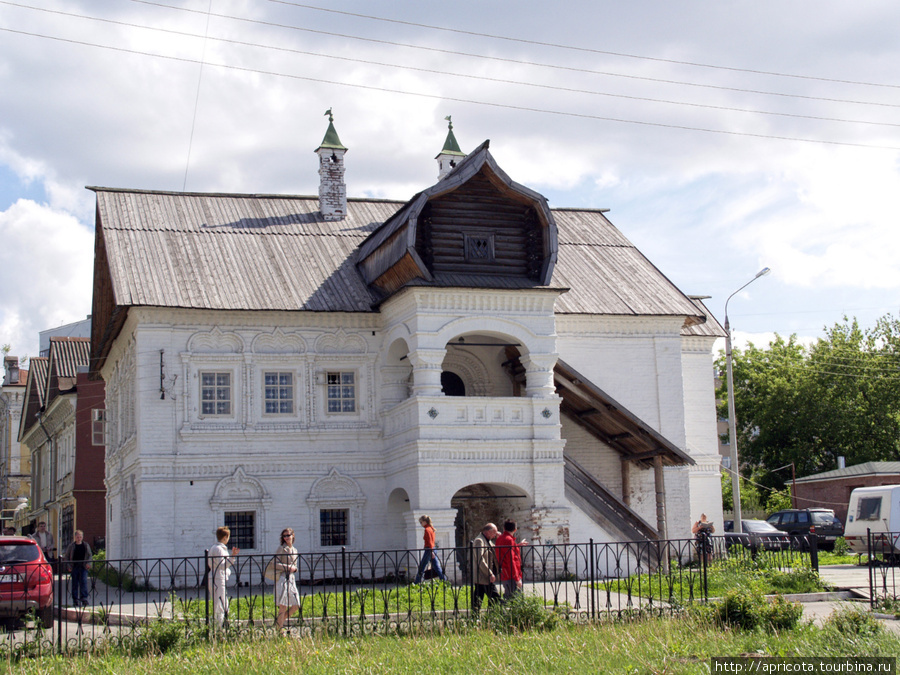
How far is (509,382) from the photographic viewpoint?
25906 millimetres

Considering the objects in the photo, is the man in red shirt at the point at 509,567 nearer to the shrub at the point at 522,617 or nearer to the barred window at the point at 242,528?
the shrub at the point at 522,617

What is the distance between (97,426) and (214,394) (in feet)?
51.8

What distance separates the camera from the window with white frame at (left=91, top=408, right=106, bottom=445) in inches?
1454

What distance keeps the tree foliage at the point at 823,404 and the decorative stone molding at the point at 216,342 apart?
114 ft

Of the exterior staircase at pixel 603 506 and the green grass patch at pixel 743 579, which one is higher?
the exterior staircase at pixel 603 506

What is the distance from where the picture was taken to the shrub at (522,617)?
1283 centimetres

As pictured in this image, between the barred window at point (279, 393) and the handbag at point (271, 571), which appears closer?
the handbag at point (271, 571)

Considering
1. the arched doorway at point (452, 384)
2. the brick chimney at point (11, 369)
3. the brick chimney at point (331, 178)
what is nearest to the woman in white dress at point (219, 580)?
the arched doorway at point (452, 384)

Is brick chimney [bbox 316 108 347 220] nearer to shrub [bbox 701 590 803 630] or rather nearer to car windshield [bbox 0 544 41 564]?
car windshield [bbox 0 544 41 564]

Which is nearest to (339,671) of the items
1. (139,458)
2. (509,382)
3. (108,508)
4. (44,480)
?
(139,458)

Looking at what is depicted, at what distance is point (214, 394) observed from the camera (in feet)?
76.9

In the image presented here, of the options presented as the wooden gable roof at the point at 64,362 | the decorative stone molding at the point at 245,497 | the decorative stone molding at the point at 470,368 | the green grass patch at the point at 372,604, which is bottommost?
the green grass patch at the point at 372,604

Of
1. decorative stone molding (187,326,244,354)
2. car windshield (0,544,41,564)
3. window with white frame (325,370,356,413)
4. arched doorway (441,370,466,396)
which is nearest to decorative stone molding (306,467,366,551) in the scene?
window with white frame (325,370,356,413)

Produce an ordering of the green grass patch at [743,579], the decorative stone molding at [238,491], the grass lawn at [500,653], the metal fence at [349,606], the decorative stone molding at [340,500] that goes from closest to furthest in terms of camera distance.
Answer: the grass lawn at [500,653] < the metal fence at [349,606] < the green grass patch at [743,579] < the decorative stone molding at [238,491] < the decorative stone molding at [340,500]
